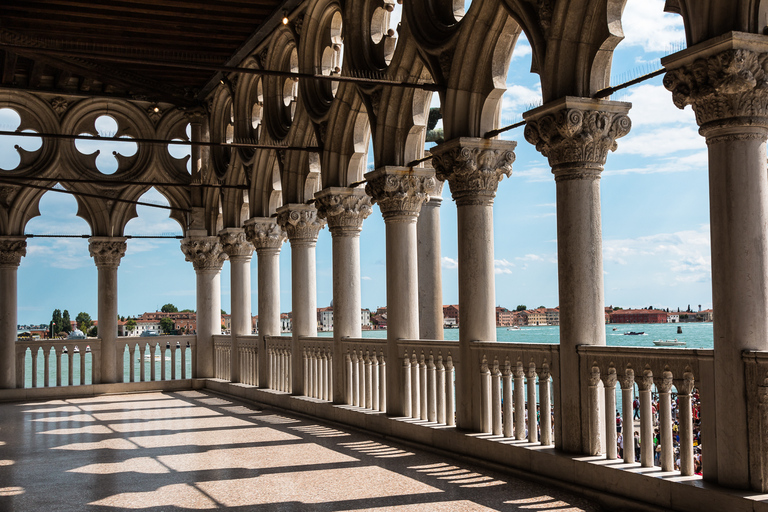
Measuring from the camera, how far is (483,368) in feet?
25.3

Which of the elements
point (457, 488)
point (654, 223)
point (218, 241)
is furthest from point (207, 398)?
point (654, 223)

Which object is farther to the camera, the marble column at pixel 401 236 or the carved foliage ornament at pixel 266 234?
the carved foliage ornament at pixel 266 234

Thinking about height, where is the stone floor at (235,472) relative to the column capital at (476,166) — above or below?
below

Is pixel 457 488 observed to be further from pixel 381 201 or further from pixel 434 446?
pixel 381 201

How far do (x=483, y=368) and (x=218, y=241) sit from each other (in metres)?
10.8

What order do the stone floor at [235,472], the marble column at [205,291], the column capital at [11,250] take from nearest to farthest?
the stone floor at [235,472] < the column capital at [11,250] < the marble column at [205,291]

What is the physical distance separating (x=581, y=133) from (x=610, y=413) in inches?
84.9

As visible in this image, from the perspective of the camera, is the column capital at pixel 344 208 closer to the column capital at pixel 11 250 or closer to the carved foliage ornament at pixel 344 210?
the carved foliage ornament at pixel 344 210

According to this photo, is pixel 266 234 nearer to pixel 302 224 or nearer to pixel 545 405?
pixel 302 224

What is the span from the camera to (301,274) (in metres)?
12.4

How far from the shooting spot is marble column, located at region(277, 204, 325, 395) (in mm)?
12328

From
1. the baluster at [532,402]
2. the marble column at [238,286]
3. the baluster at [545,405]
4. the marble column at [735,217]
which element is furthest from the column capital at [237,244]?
the marble column at [735,217]

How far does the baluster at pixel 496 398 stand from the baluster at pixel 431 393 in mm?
1105

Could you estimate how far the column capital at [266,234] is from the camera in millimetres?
14078
